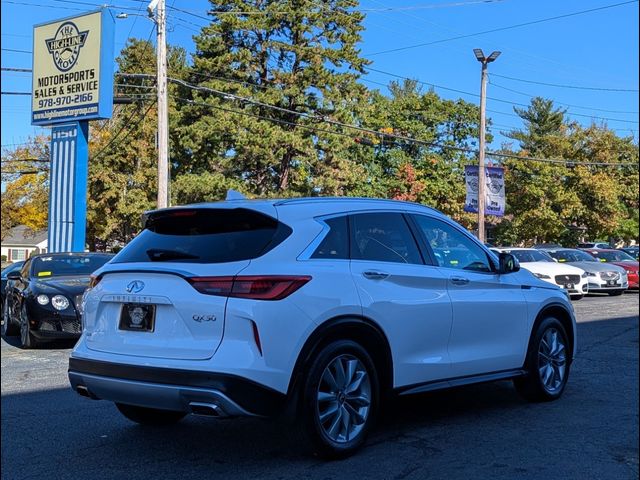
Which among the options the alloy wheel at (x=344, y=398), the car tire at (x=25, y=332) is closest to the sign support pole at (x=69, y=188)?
the car tire at (x=25, y=332)

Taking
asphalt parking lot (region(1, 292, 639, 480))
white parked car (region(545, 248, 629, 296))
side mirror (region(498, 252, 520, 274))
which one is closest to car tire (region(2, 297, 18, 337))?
asphalt parking lot (region(1, 292, 639, 480))

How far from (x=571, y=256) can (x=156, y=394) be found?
21.5 meters

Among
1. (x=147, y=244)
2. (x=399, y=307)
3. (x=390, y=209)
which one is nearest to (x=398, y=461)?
(x=399, y=307)

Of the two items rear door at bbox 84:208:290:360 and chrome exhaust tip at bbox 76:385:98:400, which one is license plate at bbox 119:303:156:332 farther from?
chrome exhaust tip at bbox 76:385:98:400

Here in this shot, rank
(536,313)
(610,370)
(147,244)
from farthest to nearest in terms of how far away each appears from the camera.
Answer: (610,370)
(536,313)
(147,244)

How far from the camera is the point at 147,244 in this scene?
17.1 feet

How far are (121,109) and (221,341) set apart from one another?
3950 centimetres

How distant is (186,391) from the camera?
4422mm

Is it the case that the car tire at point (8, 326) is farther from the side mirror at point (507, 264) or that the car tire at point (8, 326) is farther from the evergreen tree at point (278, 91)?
the evergreen tree at point (278, 91)

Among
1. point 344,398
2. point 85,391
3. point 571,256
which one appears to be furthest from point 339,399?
point 571,256

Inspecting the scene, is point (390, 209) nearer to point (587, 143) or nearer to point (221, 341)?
point (221, 341)

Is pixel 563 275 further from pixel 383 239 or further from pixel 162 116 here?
pixel 383 239

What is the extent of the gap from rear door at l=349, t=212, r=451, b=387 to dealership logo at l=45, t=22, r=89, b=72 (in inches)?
679

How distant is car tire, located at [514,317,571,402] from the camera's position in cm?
655
